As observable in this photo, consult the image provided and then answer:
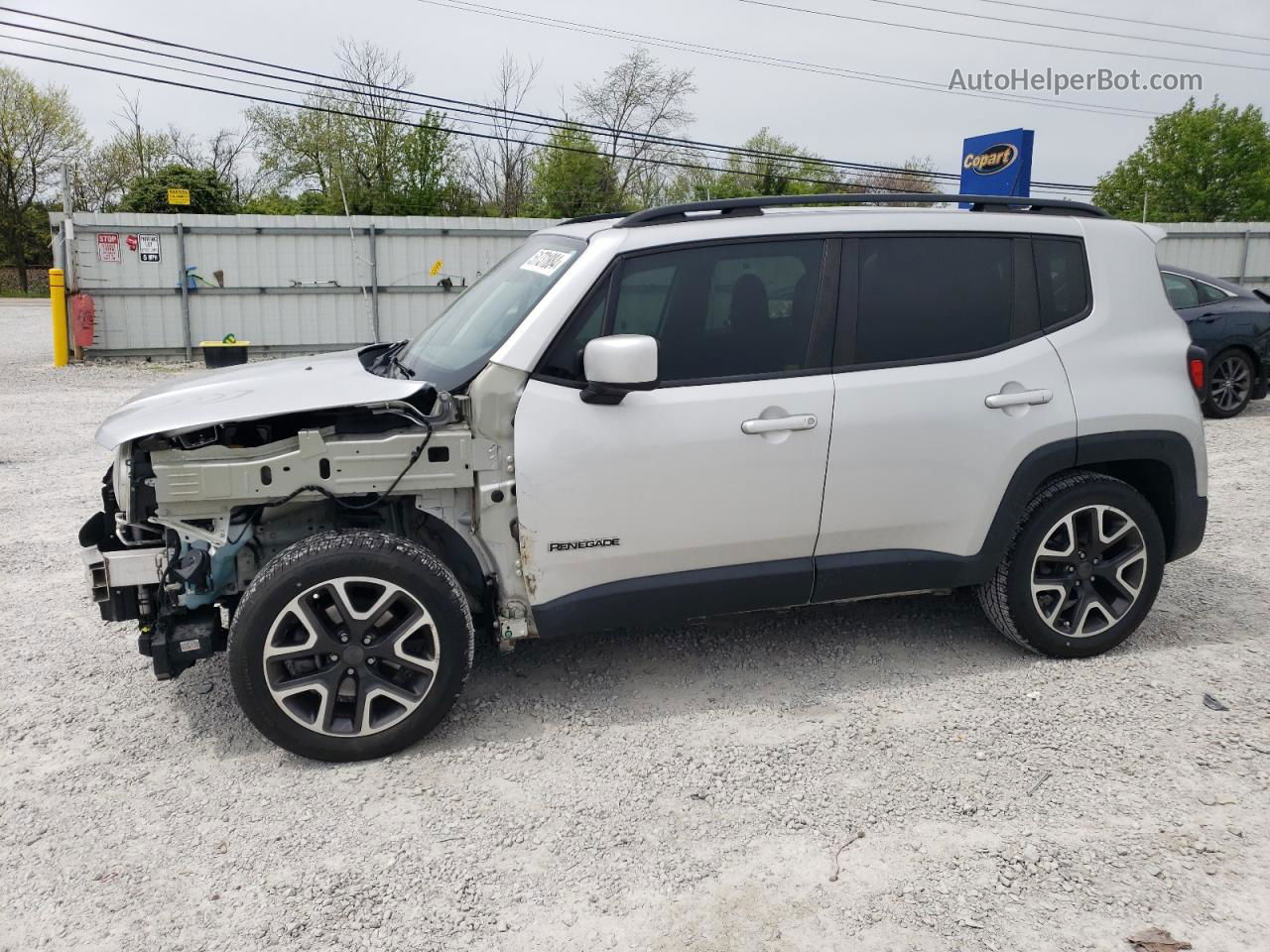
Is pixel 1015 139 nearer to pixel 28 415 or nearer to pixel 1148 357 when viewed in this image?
pixel 1148 357

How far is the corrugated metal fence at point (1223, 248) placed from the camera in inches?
875

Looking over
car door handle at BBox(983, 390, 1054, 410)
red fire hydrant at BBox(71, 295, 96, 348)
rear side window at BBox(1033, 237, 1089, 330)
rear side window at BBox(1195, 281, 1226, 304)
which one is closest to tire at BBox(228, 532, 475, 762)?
car door handle at BBox(983, 390, 1054, 410)

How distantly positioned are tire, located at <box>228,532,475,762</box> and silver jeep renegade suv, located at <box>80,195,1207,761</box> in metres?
0.01

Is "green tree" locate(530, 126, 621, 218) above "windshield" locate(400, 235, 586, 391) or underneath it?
above

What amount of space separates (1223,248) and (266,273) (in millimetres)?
20547

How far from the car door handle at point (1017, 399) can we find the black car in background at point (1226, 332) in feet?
25.9

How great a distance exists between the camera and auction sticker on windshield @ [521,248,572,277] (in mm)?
3922

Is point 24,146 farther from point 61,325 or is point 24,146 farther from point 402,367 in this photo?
point 402,367

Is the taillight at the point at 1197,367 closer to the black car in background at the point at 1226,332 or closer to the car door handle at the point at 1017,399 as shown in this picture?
the car door handle at the point at 1017,399

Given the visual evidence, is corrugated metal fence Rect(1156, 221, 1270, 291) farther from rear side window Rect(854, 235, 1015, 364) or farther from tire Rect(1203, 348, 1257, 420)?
rear side window Rect(854, 235, 1015, 364)

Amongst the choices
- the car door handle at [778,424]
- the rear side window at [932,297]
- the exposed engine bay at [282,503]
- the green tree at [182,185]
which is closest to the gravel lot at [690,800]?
the exposed engine bay at [282,503]

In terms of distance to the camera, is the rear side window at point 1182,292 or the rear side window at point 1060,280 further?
the rear side window at point 1182,292

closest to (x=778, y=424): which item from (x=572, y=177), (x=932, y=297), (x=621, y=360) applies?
(x=621, y=360)

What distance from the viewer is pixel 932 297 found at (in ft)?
13.4
